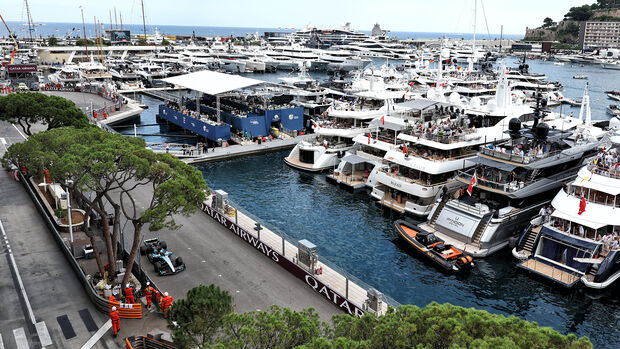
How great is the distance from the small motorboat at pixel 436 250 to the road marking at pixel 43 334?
68.3 ft

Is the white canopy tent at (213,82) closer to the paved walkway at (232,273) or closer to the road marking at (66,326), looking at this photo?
the paved walkway at (232,273)

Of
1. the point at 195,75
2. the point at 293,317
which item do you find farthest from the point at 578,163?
the point at 195,75

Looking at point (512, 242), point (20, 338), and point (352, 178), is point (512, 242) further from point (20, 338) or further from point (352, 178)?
point (20, 338)

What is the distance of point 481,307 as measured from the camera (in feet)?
87.0

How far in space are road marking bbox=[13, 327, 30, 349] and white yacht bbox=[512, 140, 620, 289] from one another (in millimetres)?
25836

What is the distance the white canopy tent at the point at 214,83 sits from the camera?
187 ft

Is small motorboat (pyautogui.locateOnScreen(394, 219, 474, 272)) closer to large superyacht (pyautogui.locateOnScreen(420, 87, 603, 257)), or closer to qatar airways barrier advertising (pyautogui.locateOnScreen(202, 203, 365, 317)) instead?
large superyacht (pyautogui.locateOnScreen(420, 87, 603, 257))

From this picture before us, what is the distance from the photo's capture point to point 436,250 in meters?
31.0

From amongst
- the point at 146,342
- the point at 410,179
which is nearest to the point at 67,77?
the point at 410,179

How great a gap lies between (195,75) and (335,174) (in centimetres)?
2779

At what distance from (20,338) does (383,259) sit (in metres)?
19.9

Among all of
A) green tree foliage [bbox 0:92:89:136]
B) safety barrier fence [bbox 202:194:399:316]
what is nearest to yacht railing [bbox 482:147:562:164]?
safety barrier fence [bbox 202:194:399:316]

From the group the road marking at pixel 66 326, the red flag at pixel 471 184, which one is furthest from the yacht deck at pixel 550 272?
the road marking at pixel 66 326

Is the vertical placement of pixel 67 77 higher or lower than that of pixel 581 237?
higher
